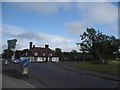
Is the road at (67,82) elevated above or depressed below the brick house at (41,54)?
below

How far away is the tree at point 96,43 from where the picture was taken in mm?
115812

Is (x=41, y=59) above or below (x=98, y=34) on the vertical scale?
below

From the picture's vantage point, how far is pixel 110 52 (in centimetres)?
12288

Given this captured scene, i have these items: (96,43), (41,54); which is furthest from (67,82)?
(41,54)

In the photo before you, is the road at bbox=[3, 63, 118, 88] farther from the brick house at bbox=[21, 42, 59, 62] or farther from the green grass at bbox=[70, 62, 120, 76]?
the brick house at bbox=[21, 42, 59, 62]

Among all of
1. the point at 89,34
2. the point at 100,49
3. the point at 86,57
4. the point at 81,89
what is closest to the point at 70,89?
the point at 81,89

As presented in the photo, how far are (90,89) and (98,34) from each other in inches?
4188

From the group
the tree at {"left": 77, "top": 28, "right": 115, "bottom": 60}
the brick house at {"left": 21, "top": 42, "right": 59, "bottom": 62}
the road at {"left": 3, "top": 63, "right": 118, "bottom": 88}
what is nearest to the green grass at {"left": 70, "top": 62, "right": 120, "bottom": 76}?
the road at {"left": 3, "top": 63, "right": 118, "bottom": 88}

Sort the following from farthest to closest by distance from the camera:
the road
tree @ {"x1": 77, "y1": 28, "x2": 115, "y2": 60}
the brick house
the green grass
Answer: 1. the brick house
2. tree @ {"x1": 77, "y1": 28, "x2": 115, "y2": 60}
3. the green grass
4. the road

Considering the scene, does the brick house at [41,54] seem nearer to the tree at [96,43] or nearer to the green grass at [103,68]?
the tree at [96,43]

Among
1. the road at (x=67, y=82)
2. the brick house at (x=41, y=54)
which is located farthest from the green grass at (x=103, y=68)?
the brick house at (x=41, y=54)

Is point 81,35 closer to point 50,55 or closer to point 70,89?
point 50,55

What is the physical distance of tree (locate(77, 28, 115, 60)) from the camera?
11581cm

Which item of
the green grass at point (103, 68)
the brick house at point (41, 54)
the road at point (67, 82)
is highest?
the brick house at point (41, 54)
